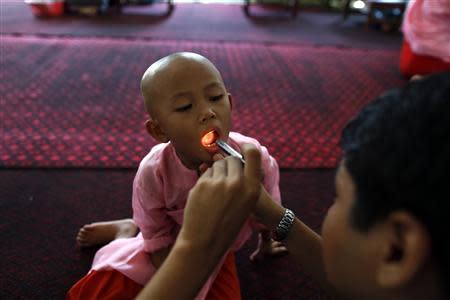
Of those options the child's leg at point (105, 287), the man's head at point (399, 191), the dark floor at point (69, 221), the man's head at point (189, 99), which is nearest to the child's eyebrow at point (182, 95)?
the man's head at point (189, 99)

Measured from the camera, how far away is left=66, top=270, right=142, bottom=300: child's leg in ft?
3.21

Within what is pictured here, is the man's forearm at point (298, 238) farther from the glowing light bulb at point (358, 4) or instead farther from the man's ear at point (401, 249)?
the glowing light bulb at point (358, 4)

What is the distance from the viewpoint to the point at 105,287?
3.25ft

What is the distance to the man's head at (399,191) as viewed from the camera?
0.40 m

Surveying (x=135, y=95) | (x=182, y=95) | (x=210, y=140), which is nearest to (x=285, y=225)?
(x=210, y=140)

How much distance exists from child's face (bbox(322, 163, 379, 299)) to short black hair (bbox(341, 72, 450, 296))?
25 millimetres

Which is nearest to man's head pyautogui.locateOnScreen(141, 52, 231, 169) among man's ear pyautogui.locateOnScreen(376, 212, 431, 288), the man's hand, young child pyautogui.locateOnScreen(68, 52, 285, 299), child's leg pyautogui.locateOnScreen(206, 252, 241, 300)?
young child pyautogui.locateOnScreen(68, 52, 285, 299)

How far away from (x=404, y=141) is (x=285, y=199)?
3.53ft

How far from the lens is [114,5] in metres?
3.87

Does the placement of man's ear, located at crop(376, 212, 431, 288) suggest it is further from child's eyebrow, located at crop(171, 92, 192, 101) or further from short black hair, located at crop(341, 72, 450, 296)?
child's eyebrow, located at crop(171, 92, 192, 101)

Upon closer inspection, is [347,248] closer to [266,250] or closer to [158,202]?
[158,202]

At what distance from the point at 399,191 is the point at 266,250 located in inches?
33.4

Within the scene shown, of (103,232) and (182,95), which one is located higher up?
(182,95)

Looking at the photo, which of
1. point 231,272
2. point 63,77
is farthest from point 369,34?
point 231,272
